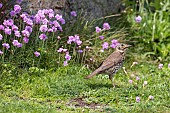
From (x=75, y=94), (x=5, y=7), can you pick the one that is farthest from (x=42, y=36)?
(x=75, y=94)

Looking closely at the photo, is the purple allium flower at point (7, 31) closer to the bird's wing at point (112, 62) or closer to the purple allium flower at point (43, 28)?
the purple allium flower at point (43, 28)

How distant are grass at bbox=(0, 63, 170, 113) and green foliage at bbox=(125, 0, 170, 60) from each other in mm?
1839

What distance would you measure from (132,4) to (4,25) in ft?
14.6

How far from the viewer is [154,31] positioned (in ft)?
36.2

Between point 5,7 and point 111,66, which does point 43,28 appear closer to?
point 5,7

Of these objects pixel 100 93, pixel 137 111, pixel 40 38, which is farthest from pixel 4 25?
pixel 137 111

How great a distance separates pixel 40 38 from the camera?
28.4 ft

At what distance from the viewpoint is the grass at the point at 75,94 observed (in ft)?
23.9

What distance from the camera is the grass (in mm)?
7277

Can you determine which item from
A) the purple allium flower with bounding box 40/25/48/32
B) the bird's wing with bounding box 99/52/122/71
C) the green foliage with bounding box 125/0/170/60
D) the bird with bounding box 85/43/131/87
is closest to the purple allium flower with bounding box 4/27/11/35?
the purple allium flower with bounding box 40/25/48/32

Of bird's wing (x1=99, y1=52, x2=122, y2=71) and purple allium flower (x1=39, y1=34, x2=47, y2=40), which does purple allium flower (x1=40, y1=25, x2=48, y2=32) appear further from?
bird's wing (x1=99, y1=52, x2=122, y2=71)

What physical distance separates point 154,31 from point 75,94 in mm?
3572

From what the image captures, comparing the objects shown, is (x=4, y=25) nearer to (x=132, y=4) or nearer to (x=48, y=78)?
(x=48, y=78)

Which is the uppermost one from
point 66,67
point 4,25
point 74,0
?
point 74,0
